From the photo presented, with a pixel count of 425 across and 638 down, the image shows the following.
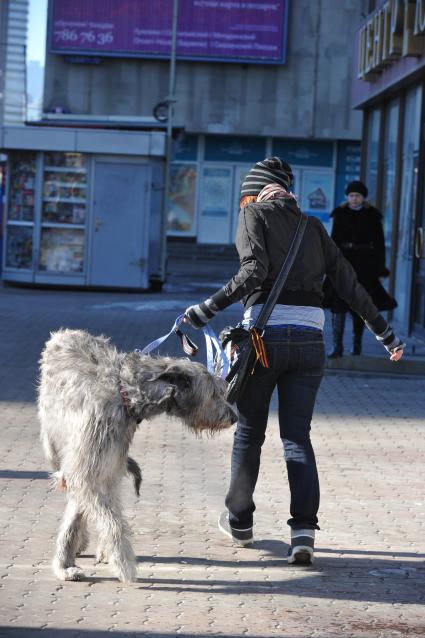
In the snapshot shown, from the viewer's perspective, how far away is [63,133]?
22109mm

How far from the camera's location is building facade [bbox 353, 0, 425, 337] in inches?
647

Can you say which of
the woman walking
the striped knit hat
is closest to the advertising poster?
the striped knit hat

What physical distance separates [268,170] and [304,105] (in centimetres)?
3258

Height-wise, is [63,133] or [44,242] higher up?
[63,133]

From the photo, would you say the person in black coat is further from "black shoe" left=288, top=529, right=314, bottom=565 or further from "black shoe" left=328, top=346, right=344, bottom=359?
"black shoe" left=288, top=529, right=314, bottom=565

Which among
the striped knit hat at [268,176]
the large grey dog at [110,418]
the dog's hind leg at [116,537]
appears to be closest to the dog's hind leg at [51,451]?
the large grey dog at [110,418]

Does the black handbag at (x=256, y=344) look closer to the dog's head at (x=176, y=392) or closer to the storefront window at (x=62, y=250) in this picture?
the dog's head at (x=176, y=392)

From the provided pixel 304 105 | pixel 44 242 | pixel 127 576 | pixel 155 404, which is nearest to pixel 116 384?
pixel 155 404

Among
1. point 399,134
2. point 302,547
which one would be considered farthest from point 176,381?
point 399,134

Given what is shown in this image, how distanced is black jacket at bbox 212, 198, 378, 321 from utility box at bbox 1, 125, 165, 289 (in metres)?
16.0

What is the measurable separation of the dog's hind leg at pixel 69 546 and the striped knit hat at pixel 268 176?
1746mm

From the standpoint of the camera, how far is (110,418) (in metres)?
5.46

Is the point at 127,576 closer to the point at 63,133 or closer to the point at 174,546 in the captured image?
the point at 174,546

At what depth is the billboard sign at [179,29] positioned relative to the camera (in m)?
38.0
